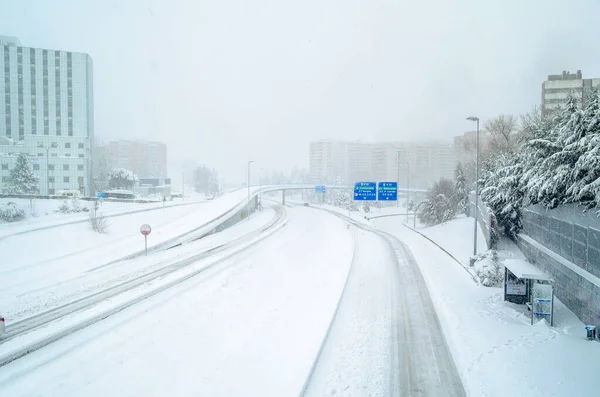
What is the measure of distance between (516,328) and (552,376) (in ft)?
12.2

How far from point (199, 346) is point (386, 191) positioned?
2976 cm

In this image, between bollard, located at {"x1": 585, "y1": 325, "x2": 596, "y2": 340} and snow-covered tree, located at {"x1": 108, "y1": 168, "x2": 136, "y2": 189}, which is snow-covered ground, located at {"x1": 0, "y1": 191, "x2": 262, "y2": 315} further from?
snow-covered tree, located at {"x1": 108, "y1": 168, "x2": 136, "y2": 189}

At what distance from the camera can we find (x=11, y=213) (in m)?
30.5

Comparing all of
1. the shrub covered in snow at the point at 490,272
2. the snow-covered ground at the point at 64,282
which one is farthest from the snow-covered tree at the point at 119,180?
the shrub covered in snow at the point at 490,272

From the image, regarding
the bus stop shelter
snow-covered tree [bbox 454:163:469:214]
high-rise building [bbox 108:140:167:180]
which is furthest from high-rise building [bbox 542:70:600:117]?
high-rise building [bbox 108:140:167:180]

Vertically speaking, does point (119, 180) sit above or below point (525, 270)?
above

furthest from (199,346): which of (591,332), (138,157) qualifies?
(138,157)

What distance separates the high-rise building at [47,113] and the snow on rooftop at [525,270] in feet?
233

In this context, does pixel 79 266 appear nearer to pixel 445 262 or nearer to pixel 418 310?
pixel 418 310

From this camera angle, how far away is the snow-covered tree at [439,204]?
47.6m

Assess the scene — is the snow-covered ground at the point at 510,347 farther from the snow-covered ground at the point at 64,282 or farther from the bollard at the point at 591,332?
the snow-covered ground at the point at 64,282

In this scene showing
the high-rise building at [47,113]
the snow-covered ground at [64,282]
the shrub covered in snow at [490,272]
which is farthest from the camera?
the high-rise building at [47,113]

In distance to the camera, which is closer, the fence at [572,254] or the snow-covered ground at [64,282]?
the fence at [572,254]

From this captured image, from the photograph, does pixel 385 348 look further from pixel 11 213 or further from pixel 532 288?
pixel 11 213
